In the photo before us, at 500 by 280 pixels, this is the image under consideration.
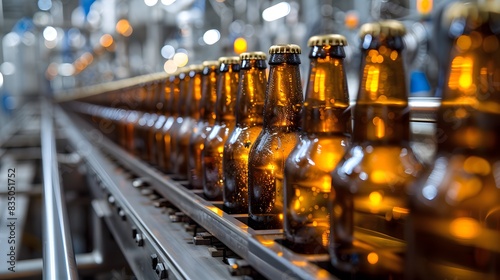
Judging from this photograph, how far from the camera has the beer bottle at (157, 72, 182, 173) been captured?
1.79 meters

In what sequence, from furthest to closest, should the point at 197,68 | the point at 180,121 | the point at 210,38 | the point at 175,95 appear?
the point at 210,38
the point at 175,95
the point at 180,121
the point at 197,68

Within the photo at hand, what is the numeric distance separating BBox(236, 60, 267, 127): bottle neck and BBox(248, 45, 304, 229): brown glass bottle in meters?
0.12

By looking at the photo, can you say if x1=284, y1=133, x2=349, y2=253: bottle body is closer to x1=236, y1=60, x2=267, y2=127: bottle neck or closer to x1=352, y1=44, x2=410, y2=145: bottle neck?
x1=352, y1=44, x2=410, y2=145: bottle neck

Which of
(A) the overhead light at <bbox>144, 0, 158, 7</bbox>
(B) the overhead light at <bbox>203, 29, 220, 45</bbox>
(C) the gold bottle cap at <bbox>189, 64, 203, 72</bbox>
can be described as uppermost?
(A) the overhead light at <bbox>144, 0, 158, 7</bbox>

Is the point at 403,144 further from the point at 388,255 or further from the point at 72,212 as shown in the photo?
the point at 72,212

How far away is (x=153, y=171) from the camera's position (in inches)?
70.7

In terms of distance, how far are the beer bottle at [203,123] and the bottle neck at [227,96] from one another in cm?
9

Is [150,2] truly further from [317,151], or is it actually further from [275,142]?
[317,151]

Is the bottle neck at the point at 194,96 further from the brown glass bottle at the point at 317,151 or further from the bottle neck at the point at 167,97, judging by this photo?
the brown glass bottle at the point at 317,151

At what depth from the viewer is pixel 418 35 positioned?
4695mm

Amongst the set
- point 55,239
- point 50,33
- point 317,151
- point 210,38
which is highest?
point 50,33

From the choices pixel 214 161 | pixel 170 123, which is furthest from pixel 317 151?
pixel 170 123

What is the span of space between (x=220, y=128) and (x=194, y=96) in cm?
33

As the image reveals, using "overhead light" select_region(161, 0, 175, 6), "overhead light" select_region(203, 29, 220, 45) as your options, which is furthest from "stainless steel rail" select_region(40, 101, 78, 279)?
"overhead light" select_region(203, 29, 220, 45)
